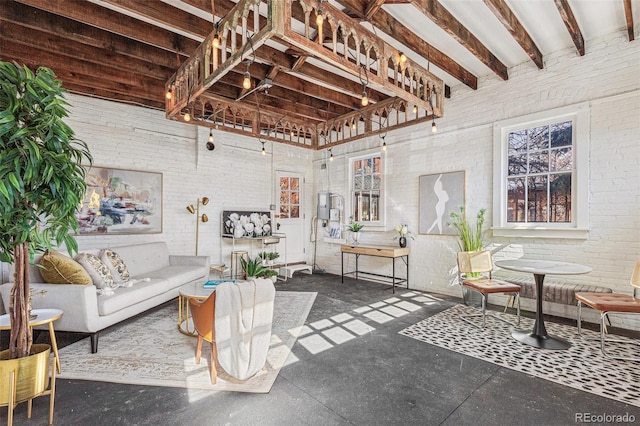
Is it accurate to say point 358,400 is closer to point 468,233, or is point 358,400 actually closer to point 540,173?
point 468,233

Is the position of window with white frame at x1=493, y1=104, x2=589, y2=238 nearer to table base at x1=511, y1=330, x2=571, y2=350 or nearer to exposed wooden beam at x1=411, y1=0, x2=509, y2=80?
exposed wooden beam at x1=411, y1=0, x2=509, y2=80

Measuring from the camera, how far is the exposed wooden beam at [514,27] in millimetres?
2980

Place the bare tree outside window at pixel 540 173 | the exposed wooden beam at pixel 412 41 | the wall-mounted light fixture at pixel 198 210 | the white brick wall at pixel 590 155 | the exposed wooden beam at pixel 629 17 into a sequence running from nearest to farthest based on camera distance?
1. the exposed wooden beam at pixel 412 41
2. the exposed wooden beam at pixel 629 17
3. the white brick wall at pixel 590 155
4. the bare tree outside window at pixel 540 173
5. the wall-mounted light fixture at pixel 198 210

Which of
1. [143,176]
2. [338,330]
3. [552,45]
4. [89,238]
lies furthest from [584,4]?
[89,238]

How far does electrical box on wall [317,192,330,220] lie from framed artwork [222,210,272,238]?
135 cm

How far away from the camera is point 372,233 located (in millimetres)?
6355

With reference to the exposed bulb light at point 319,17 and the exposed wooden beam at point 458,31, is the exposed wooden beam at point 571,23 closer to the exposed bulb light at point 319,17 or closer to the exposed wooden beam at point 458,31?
the exposed wooden beam at point 458,31

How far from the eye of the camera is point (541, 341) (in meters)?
3.15

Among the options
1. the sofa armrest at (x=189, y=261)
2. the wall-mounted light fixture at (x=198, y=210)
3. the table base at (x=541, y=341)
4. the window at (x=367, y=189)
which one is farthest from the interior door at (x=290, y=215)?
the table base at (x=541, y=341)

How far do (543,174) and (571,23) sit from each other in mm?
1858

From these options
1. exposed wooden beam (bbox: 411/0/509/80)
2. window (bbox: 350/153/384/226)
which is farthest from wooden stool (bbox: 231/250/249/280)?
exposed wooden beam (bbox: 411/0/509/80)

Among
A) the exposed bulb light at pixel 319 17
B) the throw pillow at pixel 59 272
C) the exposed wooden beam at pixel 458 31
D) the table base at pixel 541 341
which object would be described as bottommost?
the table base at pixel 541 341

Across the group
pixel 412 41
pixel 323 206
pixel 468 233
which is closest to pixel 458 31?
pixel 412 41

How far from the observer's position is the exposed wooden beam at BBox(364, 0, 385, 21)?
2.78m
